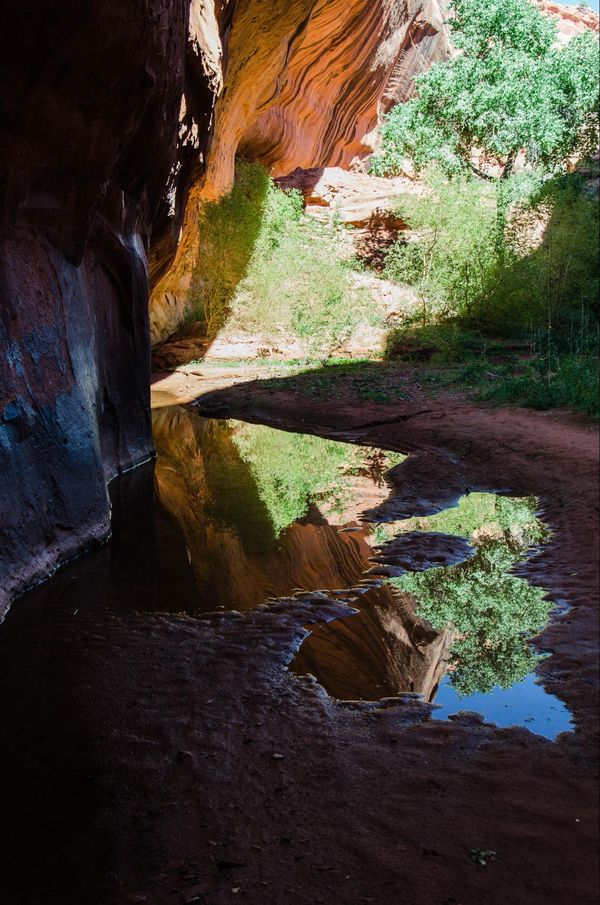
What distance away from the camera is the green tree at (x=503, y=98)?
28.1m

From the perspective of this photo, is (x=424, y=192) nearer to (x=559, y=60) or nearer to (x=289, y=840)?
(x=559, y=60)

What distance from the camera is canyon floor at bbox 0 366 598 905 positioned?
253 centimetres

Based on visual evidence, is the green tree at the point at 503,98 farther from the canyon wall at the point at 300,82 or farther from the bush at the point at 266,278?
the bush at the point at 266,278

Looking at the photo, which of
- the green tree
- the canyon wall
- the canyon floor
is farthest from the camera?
the green tree

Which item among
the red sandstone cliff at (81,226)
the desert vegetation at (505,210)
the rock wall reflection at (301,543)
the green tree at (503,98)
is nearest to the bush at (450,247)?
the desert vegetation at (505,210)

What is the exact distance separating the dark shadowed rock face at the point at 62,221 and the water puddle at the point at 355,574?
2.39 feet

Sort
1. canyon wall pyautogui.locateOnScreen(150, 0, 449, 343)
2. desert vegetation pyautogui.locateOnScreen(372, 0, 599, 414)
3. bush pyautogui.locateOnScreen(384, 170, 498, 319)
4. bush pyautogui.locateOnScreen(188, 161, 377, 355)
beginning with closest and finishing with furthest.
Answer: canyon wall pyautogui.locateOnScreen(150, 0, 449, 343), desert vegetation pyautogui.locateOnScreen(372, 0, 599, 414), bush pyautogui.locateOnScreen(384, 170, 498, 319), bush pyautogui.locateOnScreen(188, 161, 377, 355)

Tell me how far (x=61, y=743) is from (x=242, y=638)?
1367mm

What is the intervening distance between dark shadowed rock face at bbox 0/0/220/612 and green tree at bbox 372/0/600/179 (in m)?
23.2

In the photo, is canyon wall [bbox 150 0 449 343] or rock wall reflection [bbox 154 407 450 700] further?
canyon wall [bbox 150 0 449 343]

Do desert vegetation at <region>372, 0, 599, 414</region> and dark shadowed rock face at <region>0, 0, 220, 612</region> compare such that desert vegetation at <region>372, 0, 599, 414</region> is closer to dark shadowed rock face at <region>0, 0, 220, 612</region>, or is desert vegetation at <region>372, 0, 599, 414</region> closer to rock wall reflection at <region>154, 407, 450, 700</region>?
rock wall reflection at <region>154, 407, 450, 700</region>

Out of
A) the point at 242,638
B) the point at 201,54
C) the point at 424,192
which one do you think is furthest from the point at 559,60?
the point at 242,638

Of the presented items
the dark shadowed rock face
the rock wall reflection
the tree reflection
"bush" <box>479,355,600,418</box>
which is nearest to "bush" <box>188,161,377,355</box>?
"bush" <box>479,355,600,418</box>

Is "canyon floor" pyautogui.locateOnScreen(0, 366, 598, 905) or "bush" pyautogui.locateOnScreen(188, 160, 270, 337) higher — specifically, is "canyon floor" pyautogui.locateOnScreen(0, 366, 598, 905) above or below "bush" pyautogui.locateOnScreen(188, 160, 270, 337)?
below
